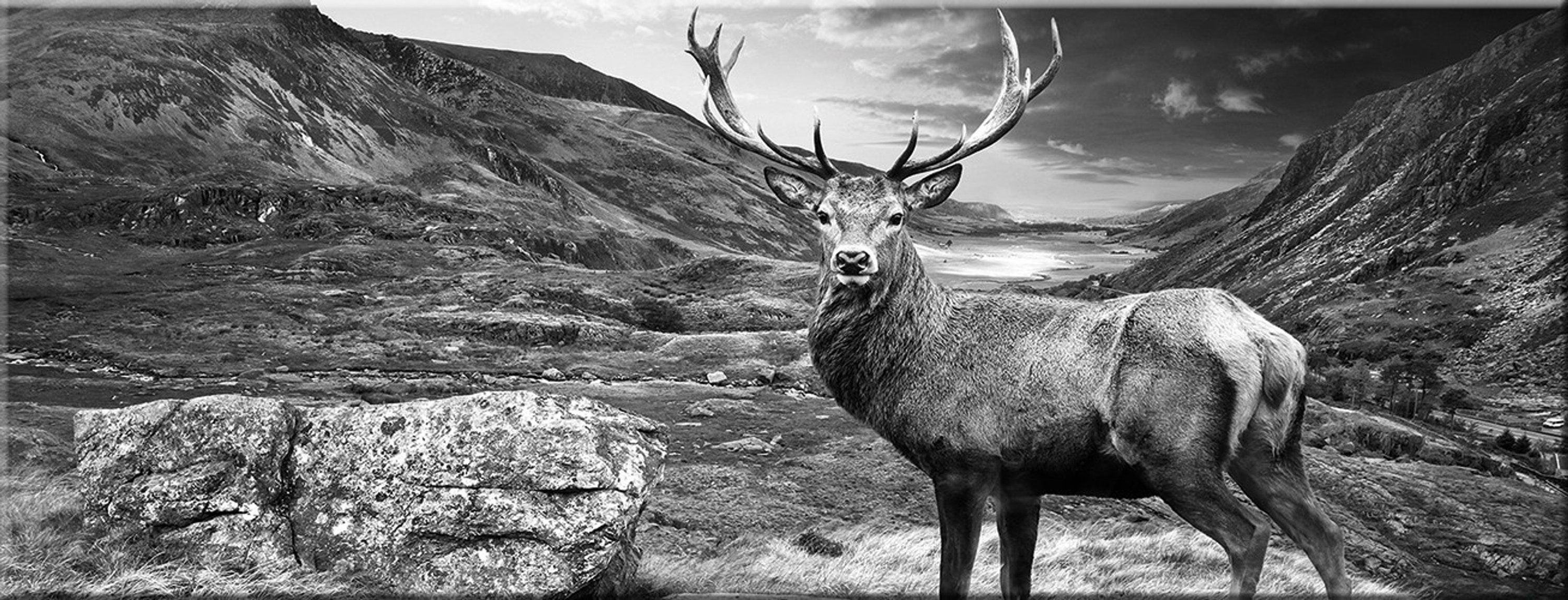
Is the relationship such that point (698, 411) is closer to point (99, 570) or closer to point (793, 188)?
point (793, 188)

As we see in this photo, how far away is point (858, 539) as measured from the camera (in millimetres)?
12992

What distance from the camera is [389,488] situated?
8.18 meters

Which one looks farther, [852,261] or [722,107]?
[722,107]

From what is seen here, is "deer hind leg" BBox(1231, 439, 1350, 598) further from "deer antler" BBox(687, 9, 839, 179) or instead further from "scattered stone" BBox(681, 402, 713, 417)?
"scattered stone" BBox(681, 402, 713, 417)

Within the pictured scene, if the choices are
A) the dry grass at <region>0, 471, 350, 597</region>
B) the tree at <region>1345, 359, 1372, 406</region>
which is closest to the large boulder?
the dry grass at <region>0, 471, 350, 597</region>

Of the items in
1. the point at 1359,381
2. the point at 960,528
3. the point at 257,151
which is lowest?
the point at 257,151

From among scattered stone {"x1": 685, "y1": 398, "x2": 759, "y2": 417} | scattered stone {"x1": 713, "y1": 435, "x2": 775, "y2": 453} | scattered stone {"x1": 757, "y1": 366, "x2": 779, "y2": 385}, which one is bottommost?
scattered stone {"x1": 757, "y1": 366, "x2": 779, "y2": 385}

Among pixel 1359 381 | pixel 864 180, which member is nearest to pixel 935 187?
pixel 864 180

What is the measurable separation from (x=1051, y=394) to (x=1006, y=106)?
12.3ft

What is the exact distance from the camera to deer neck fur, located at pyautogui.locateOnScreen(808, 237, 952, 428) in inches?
299

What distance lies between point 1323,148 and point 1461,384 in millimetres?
148417

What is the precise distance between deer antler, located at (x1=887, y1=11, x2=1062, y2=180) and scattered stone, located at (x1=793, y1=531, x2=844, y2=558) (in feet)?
18.7

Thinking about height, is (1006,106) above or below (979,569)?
above

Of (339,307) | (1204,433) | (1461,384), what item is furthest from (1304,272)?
(1204,433)
